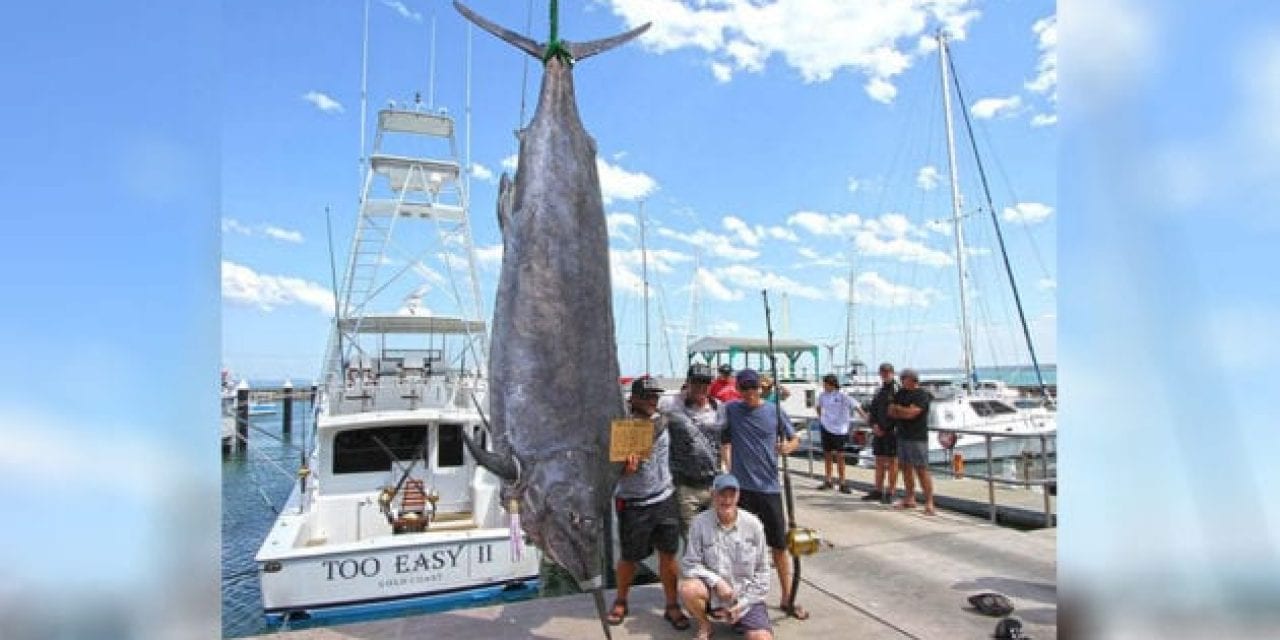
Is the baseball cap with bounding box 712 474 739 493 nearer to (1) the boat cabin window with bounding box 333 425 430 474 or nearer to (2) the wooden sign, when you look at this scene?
(2) the wooden sign

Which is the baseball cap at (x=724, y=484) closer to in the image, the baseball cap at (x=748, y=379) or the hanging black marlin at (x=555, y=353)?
the baseball cap at (x=748, y=379)

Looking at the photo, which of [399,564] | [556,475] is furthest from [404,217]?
[556,475]

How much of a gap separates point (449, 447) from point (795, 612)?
6.06 meters

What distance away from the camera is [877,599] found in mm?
4125

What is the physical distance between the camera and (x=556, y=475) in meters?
2.56

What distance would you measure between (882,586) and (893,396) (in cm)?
294

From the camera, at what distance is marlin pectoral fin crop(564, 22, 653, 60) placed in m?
3.02

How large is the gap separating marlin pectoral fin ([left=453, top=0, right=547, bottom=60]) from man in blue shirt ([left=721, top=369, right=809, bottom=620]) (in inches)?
83.6

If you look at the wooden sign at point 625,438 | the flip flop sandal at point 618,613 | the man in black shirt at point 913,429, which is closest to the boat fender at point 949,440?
the man in black shirt at point 913,429

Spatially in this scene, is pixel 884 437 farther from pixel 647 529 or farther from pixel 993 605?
pixel 647 529

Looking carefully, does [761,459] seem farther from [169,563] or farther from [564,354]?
[169,563]

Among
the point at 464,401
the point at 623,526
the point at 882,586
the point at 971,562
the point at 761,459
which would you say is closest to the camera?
the point at 623,526

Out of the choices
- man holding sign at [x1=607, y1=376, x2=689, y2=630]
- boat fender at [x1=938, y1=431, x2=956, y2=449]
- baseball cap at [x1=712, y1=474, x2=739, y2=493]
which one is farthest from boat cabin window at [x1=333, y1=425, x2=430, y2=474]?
boat fender at [x1=938, y1=431, x2=956, y2=449]

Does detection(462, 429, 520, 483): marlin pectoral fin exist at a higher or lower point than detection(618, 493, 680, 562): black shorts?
higher
